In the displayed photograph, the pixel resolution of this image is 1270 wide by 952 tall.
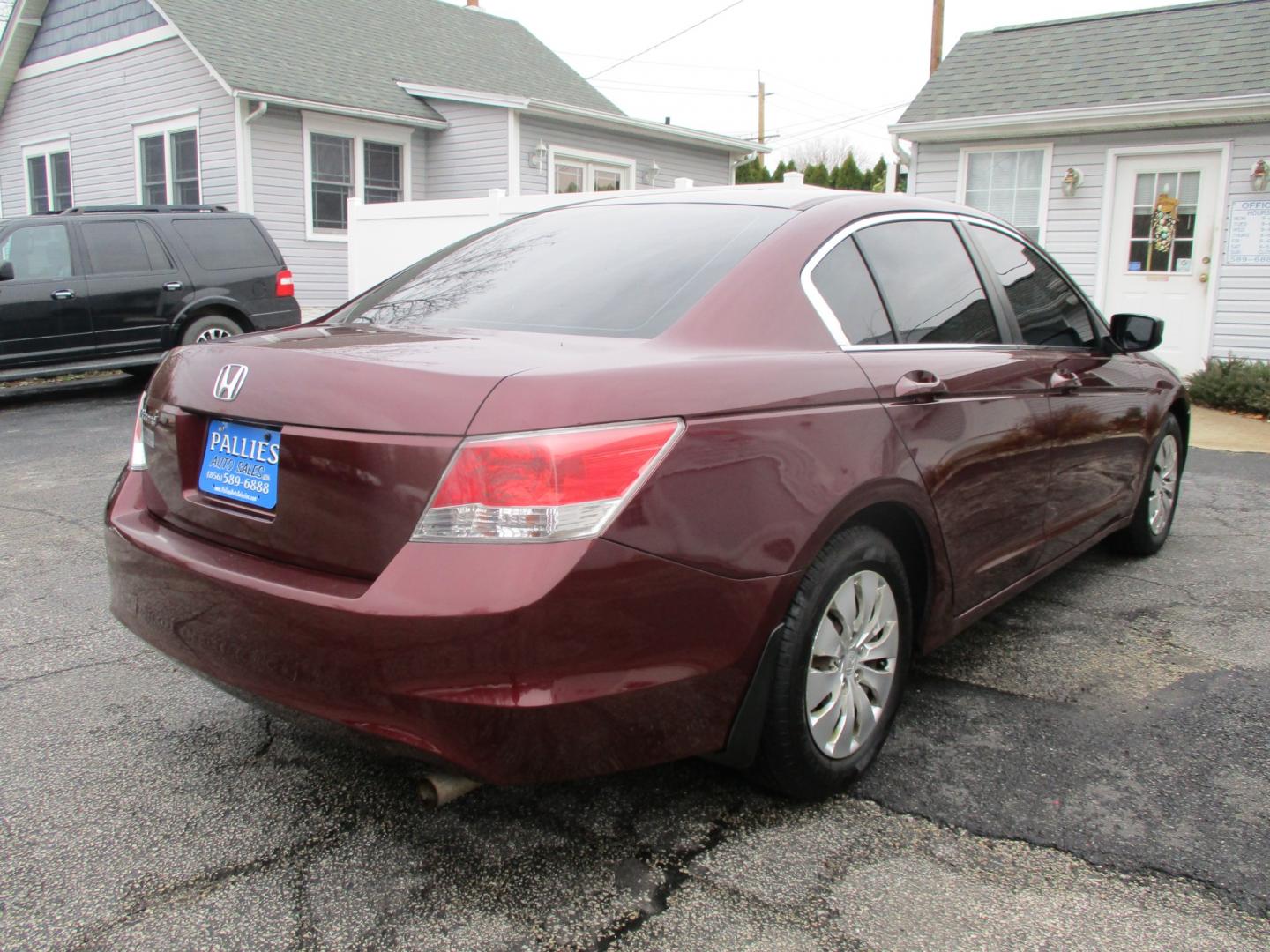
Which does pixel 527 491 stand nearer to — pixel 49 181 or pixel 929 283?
pixel 929 283

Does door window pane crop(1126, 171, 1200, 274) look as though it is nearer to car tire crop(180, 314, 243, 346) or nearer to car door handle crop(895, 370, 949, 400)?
car tire crop(180, 314, 243, 346)

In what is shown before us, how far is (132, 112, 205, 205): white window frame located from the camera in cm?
1580

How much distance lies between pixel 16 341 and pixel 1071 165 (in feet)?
35.5

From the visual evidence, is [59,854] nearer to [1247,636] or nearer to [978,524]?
[978,524]

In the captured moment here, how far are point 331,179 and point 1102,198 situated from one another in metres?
10.7

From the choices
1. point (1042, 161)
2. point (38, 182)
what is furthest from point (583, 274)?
point (38, 182)

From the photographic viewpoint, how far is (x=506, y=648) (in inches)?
79.9

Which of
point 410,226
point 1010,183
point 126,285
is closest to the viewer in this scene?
point 126,285

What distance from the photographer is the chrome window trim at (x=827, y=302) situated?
9.17ft

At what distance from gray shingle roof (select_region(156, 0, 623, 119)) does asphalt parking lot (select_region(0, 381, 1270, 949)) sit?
1348 centimetres

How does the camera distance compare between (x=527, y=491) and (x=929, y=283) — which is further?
(x=929, y=283)

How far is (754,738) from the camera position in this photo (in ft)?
8.07

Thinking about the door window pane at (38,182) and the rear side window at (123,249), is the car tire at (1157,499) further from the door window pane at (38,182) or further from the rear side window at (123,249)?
the door window pane at (38,182)

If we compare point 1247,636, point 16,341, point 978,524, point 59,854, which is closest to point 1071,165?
point 1247,636
